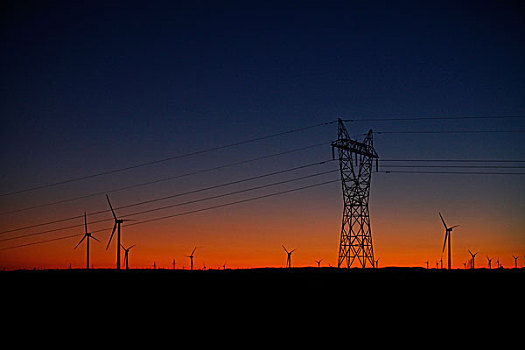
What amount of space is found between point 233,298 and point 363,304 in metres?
12.1

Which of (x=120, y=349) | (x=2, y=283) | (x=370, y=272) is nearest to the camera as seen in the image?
(x=120, y=349)

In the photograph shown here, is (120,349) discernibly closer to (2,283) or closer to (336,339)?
(336,339)

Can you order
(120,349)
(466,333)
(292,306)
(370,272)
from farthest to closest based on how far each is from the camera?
(370,272), (292,306), (466,333), (120,349)

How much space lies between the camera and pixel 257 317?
167 feet

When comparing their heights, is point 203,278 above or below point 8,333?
above

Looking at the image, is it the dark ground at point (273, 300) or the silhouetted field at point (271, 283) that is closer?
the dark ground at point (273, 300)

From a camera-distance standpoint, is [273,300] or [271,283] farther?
[271,283]

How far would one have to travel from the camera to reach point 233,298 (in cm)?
5981

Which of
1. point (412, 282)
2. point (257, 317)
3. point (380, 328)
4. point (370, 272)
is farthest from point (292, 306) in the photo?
point (370, 272)

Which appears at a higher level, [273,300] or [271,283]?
[271,283]

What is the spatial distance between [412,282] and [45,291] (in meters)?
38.8

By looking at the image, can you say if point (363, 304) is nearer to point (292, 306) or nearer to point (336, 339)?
point (292, 306)

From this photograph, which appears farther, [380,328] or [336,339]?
[380,328]

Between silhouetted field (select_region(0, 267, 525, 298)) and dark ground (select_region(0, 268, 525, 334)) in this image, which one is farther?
silhouetted field (select_region(0, 267, 525, 298))
